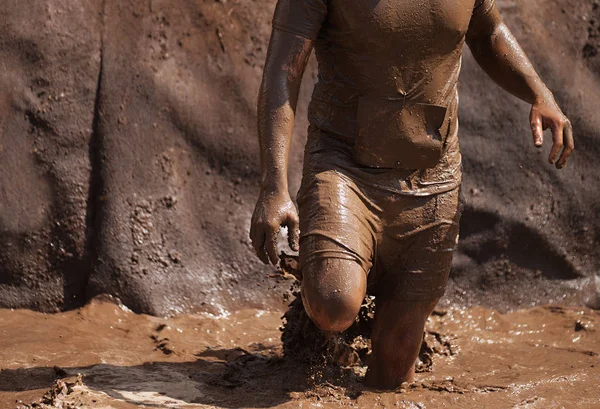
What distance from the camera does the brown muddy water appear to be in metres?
4.25

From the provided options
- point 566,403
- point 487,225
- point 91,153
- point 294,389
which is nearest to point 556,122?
point 566,403

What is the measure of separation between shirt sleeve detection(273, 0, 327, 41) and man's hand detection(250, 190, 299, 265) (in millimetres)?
660

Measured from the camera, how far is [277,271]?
595 cm

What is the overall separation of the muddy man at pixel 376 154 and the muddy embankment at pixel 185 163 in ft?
5.23

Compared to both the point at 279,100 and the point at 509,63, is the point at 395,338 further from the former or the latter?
the point at 509,63

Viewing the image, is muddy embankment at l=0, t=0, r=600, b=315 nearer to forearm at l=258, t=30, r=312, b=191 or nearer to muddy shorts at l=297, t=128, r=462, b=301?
muddy shorts at l=297, t=128, r=462, b=301

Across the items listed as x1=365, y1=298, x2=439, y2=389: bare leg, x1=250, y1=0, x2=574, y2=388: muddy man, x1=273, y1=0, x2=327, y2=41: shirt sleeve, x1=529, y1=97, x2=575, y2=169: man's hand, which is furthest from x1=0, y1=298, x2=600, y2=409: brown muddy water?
x1=273, y1=0, x2=327, y2=41: shirt sleeve

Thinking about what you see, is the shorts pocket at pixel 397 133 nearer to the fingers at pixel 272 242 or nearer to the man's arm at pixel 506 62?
the man's arm at pixel 506 62

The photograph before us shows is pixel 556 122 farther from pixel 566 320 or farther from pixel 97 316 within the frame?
pixel 97 316

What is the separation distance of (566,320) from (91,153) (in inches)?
117

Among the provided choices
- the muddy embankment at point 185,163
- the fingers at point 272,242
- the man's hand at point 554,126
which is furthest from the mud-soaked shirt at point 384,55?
the muddy embankment at point 185,163

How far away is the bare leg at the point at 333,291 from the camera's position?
13.0 feet

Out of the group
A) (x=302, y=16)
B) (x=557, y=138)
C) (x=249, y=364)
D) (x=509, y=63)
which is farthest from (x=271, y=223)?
(x=509, y=63)

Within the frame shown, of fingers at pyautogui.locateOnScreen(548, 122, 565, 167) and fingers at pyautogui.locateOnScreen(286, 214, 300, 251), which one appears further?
fingers at pyautogui.locateOnScreen(548, 122, 565, 167)
